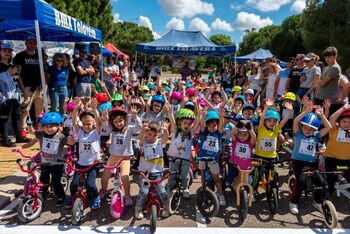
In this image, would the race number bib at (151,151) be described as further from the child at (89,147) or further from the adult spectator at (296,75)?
the adult spectator at (296,75)

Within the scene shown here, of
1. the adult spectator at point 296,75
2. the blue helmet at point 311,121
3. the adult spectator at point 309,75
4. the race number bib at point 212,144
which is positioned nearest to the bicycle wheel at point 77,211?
the race number bib at point 212,144

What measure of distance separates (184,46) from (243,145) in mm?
11393

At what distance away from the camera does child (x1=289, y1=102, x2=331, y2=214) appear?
14.2 ft

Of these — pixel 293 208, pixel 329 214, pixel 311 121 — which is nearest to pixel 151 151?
pixel 293 208

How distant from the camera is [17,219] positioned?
12.8ft

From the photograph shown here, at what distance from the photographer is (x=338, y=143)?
4676 millimetres

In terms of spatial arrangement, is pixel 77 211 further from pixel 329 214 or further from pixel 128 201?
pixel 329 214

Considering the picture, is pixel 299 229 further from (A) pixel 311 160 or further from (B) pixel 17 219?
(B) pixel 17 219

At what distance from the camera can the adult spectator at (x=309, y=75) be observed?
23.0 ft

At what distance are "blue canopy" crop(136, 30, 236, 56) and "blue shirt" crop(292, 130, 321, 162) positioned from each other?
10.9 metres

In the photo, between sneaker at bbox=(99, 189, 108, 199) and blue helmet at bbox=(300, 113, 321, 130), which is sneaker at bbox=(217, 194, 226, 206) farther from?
sneaker at bbox=(99, 189, 108, 199)

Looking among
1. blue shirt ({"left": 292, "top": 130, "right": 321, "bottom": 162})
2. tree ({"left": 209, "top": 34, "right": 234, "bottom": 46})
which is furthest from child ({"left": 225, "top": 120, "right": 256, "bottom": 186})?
tree ({"left": 209, "top": 34, "right": 234, "bottom": 46})

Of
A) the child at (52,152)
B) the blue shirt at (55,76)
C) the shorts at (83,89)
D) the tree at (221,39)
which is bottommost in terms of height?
the child at (52,152)

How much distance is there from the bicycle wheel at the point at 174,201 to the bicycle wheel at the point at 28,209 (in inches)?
64.5
